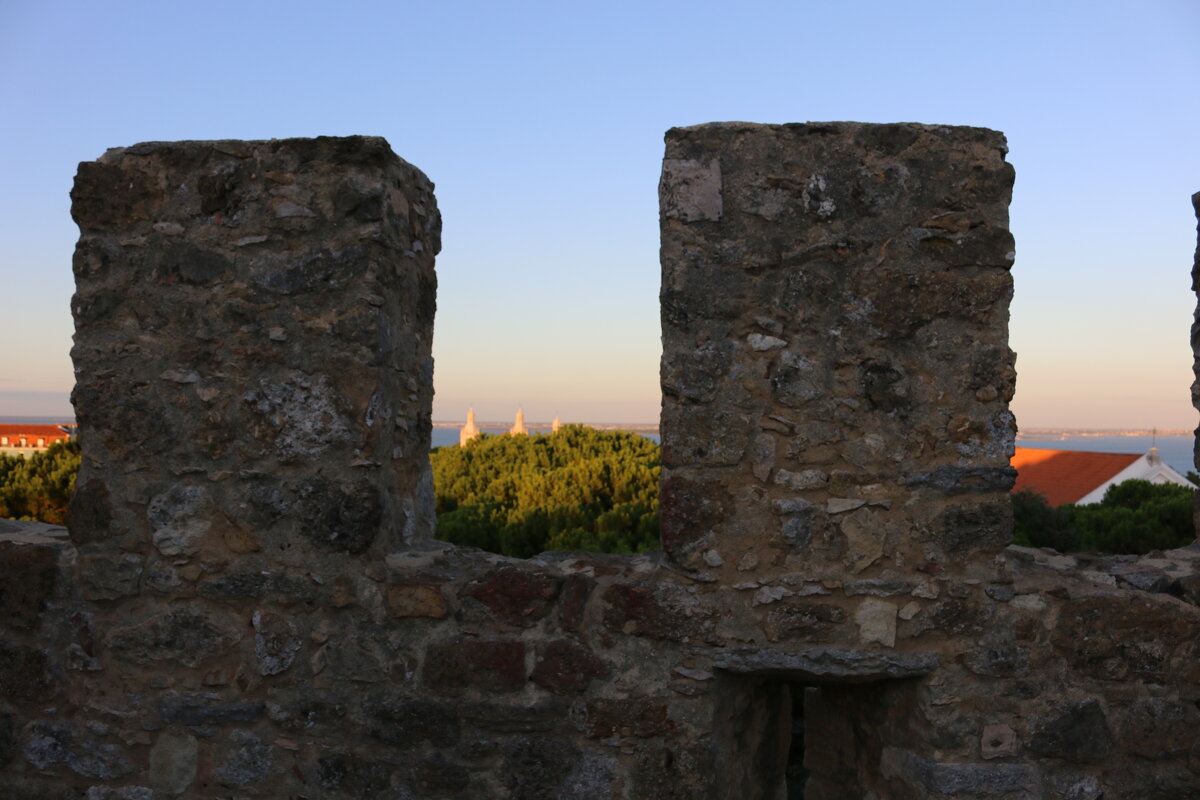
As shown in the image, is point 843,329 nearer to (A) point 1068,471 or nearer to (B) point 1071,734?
(B) point 1071,734

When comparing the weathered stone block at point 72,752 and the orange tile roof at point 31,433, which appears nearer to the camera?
the weathered stone block at point 72,752

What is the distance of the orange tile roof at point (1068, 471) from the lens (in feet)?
59.7

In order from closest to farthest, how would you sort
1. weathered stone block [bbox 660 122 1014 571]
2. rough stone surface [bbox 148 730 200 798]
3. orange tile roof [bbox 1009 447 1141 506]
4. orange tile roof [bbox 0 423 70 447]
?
weathered stone block [bbox 660 122 1014 571]
rough stone surface [bbox 148 730 200 798]
orange tile roof [bbox 1009 447 1141 506]
orange tile roof [bbox 0 423 70 447]

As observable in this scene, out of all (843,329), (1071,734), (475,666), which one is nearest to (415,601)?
(475,666)

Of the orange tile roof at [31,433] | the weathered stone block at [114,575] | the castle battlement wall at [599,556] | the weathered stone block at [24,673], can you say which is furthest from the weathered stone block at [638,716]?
the orange tile roof at [31,433]

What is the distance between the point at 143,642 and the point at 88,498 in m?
0.47

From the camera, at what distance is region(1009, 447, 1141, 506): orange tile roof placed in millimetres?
18203

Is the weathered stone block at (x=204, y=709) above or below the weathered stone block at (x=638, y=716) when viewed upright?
below

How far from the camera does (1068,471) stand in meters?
19.3

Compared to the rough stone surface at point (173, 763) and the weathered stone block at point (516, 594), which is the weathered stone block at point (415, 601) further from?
the rough stone surface at point (173, 763)

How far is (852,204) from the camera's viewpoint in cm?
269

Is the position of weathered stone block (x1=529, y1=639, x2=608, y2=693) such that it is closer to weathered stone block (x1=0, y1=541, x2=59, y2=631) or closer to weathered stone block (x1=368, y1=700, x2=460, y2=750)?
weathered stone block (x1=368, y1=700, x2=460, y2=750)

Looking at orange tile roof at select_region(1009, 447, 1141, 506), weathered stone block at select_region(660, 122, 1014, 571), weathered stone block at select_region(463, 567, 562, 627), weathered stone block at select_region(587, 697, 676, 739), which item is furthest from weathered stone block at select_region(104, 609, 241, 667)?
orange tile roof at select_region(1009, 447, 1141, 506)

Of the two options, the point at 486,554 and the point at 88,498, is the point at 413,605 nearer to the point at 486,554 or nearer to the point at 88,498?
the point at 486,554
